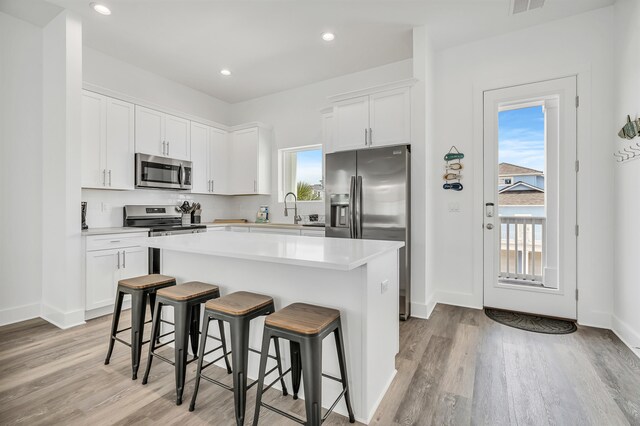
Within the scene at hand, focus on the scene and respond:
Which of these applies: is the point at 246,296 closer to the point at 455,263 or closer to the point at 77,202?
the point at 77,202

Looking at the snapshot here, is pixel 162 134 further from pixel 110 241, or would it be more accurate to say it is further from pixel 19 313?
pixel 19 313

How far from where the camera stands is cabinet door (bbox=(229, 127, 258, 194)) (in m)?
4.93

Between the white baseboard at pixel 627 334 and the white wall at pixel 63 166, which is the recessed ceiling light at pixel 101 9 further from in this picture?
the white baseboard at pixel 627 334

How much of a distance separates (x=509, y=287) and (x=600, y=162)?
1.46 metres

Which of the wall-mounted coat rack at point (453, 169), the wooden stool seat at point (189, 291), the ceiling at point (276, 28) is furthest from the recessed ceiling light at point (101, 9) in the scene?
the wall-mounted coat rack at point (453, 169)

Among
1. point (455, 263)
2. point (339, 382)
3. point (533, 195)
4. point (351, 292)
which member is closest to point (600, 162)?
→ point (533, 195)

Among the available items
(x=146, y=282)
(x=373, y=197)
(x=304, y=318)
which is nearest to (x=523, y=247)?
(x=373, y=197)

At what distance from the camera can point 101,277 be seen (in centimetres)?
318

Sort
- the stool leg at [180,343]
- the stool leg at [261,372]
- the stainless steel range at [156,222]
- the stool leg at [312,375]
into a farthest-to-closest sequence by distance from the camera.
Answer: the stainless steel range at [156,222] < the stool leg at [180,343] < the stool leg at [261,372] < the stool leg at [312,375]

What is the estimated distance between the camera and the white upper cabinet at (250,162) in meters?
4.91

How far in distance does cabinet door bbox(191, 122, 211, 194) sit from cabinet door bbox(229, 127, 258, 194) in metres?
0.45

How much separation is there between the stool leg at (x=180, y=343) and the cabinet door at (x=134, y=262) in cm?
200

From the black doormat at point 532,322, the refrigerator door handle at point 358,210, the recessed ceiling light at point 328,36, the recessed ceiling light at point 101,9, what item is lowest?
the black doormat at point 532,322

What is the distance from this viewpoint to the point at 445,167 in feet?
11.7
